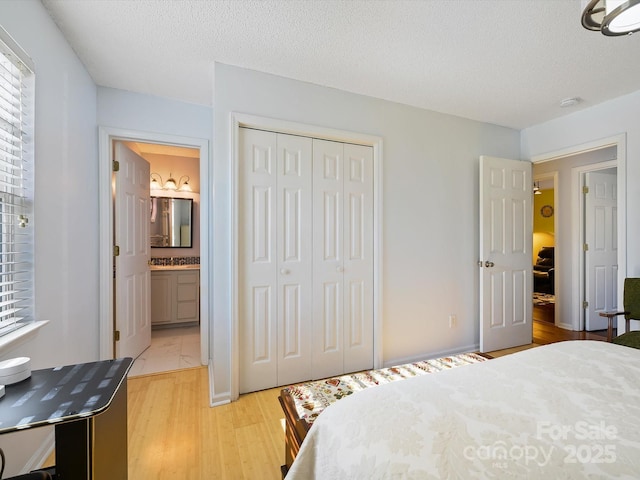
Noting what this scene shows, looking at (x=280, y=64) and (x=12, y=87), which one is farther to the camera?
(x=280, y=64)

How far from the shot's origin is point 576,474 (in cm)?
65

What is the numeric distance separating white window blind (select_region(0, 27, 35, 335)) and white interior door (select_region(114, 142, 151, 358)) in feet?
3.69

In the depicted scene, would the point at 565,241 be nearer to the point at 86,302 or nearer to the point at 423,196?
the point at 423,196

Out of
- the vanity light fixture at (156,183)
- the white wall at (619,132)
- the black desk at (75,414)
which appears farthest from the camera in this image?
the vanity light fixture at (156,183)

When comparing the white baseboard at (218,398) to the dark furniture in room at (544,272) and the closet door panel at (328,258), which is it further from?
the dark furniture in room at (544,272)

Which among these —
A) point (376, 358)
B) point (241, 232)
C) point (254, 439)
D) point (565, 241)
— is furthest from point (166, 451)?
point (565, 241)

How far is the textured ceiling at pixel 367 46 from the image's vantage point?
64.3 inches

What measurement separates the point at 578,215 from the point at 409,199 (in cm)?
275

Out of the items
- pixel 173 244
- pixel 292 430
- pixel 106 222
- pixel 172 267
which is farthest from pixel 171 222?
pixel 292 430

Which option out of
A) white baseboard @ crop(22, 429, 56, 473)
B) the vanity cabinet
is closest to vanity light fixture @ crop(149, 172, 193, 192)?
the vanity cabinet

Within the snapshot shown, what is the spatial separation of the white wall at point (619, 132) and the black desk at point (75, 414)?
12.7ft

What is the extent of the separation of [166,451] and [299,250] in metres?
1.51

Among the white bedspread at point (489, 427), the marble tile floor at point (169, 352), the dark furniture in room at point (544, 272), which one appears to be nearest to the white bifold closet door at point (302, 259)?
the marble tile floor at point (169, 352)

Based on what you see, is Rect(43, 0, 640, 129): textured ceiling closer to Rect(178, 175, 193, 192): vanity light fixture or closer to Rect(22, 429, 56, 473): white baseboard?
Rect(178, 175, 193, 192): vanity light fixture
